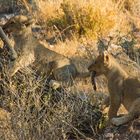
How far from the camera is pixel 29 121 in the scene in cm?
733

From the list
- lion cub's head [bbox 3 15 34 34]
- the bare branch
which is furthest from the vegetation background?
lion cub's head [bbox 3 15 34 34]

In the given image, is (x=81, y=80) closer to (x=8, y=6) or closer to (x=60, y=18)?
(x=60, y=18)

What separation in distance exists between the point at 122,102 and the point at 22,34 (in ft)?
12.0

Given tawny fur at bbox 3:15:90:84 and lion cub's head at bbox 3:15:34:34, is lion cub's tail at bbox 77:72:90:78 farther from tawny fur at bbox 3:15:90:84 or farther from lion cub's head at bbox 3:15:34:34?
lion cub's head at bbox 3:15:34:34

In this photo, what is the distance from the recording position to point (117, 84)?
28.6 feet

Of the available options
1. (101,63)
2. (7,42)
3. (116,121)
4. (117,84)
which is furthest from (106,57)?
(7,42)

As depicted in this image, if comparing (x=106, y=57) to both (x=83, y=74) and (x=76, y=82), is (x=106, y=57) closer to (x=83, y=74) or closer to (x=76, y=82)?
(x=76, y=82)

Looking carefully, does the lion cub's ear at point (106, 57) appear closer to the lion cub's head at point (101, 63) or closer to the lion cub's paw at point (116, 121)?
the lion cub's head at point (101, 63)

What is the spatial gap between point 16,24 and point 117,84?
130 inches

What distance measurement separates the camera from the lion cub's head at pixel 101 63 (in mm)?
8859

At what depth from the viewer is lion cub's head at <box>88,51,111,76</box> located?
8.86 m

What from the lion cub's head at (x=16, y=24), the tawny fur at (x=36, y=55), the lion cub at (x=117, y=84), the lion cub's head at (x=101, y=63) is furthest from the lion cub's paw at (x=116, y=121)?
the lion cub's head at (x=16, y=24)

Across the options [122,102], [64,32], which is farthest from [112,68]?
[64,32]

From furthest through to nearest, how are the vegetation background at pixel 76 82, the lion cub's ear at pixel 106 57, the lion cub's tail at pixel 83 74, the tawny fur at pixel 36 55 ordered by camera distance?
1. the lion cub's tail at pixel 83 74
2. the tawny fur at pixel 36 55
3. the lion cub's ear at pixel 106 57
4. the vegetation background at pixel 76 82
